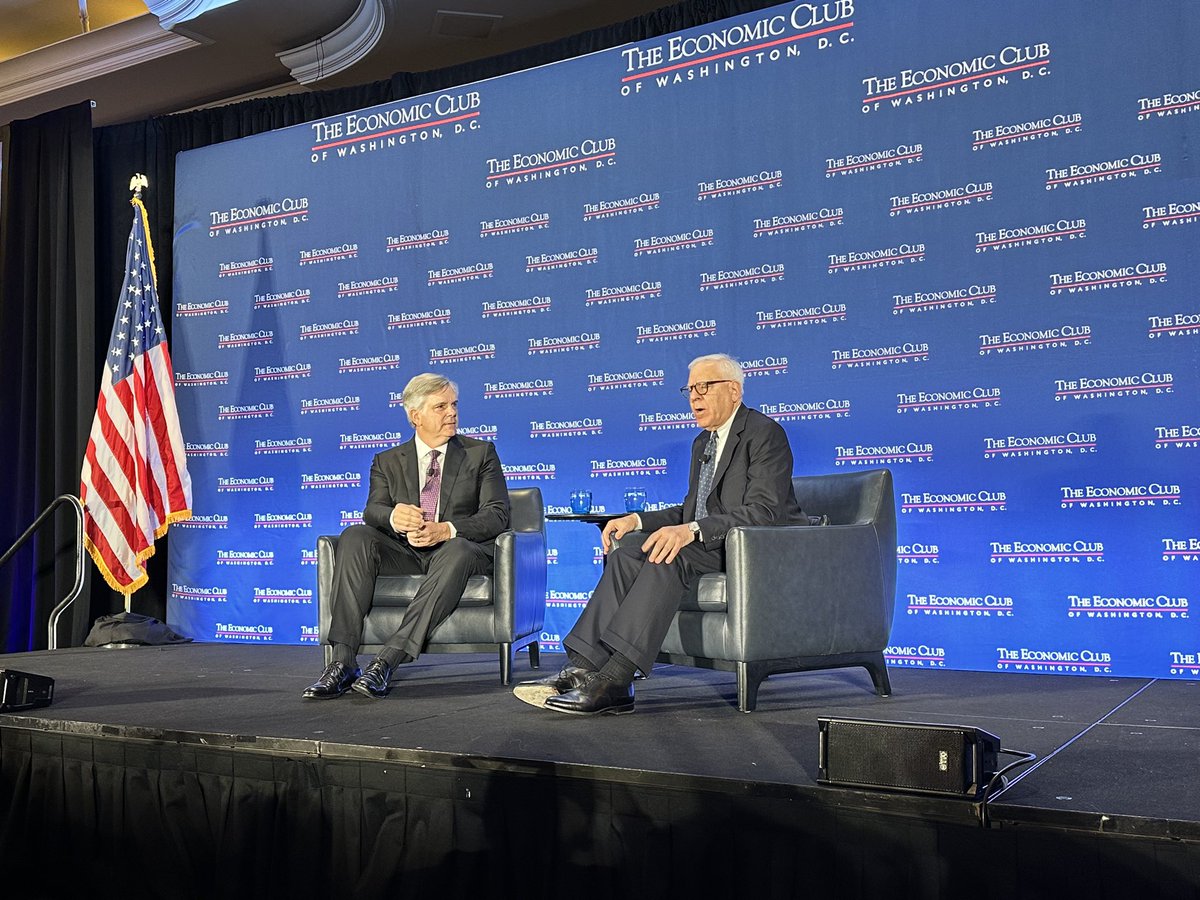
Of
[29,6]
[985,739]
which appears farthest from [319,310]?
[985,739]

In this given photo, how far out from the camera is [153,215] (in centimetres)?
646

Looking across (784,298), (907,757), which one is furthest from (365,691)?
(784,298)

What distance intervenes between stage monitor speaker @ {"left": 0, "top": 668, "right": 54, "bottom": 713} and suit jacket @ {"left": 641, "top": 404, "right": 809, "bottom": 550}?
1844mm

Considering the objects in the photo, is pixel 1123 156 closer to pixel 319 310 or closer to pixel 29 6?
pixel 319 310

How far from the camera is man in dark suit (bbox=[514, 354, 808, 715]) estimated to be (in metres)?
2.96

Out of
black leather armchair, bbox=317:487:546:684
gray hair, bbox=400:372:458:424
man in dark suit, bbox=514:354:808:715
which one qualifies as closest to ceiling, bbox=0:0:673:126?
gray hair, bbox=400:372:458:424

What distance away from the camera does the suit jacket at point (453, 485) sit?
379 centimetres

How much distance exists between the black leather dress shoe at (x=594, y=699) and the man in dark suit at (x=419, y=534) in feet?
2.07

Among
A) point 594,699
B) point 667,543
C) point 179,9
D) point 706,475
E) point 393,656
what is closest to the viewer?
point 594,699

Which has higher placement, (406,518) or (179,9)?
(179,9)

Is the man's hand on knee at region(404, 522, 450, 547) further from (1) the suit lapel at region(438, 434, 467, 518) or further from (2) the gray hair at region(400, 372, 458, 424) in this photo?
(2) the gray hair at region(400, 372, 458, 424)

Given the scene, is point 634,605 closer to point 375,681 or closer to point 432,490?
point 375,681

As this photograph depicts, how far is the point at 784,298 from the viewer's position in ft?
15.3

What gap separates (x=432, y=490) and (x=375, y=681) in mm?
821
